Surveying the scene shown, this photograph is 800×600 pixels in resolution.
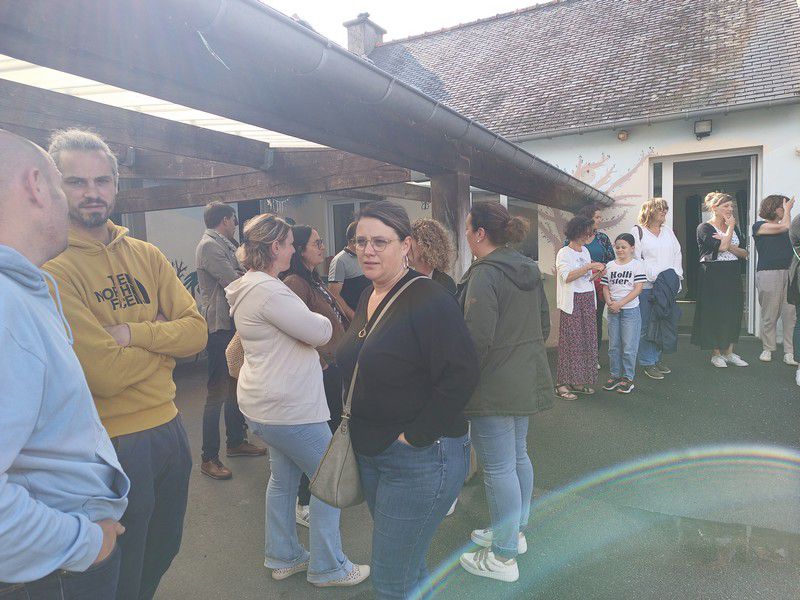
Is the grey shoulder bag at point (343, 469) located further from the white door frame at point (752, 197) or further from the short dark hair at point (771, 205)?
the white door frame at point (752, 197)

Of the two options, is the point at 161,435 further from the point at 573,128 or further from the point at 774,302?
the point at 573,128

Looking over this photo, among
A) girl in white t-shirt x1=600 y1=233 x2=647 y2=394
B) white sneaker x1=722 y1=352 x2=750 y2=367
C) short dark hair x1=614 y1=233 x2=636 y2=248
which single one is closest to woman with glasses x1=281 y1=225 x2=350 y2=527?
girl in white t-shirt x1=600 y1=233 x2=647 y2=394

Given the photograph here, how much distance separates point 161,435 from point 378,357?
2.80 ft

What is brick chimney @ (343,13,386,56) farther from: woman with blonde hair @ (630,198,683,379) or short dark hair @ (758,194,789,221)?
short dark hair @ (758,194,789,221)

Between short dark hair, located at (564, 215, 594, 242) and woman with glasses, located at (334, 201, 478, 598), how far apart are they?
3.91 metres

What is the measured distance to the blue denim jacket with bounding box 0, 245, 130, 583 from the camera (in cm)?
98

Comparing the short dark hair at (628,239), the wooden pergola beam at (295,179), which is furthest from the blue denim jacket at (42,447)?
the short dark hair at (628,239)

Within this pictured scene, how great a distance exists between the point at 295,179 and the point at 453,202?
1.92 m

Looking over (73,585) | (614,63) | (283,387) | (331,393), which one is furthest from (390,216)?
(614,63)

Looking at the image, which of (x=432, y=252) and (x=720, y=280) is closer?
(x=432, y=252)

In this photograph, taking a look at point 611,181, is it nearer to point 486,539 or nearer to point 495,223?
point 495,223

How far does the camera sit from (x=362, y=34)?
1555 cm

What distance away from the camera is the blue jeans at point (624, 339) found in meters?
5.63

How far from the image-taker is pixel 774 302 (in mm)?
6648
